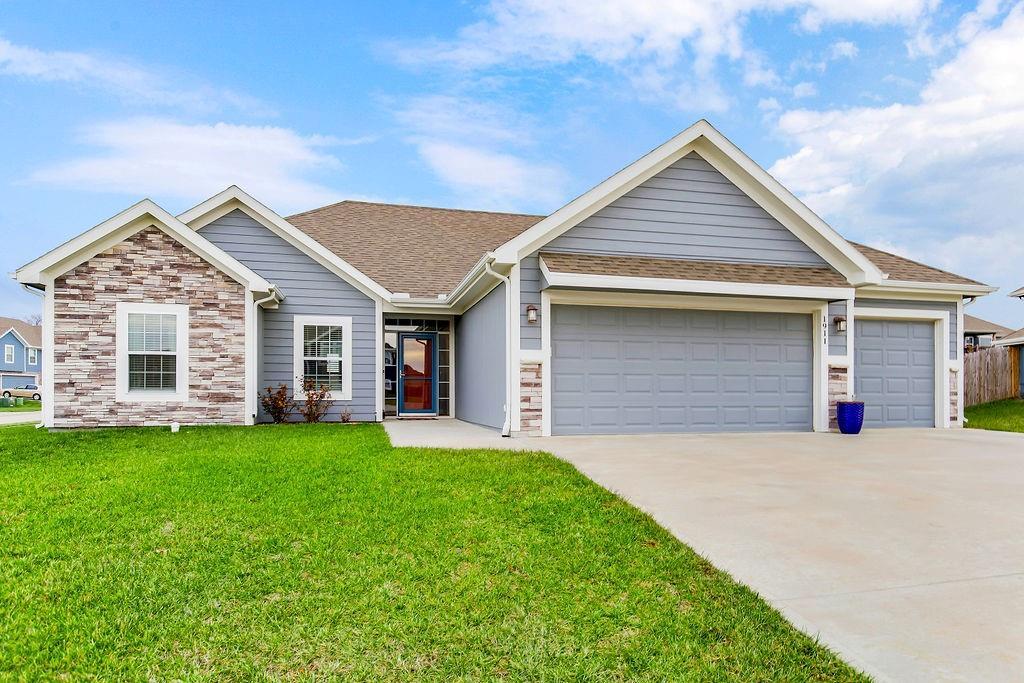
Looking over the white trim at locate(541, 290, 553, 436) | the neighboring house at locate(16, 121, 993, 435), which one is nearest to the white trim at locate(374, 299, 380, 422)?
the neighboring house at locate(16, 121, 993, 435)

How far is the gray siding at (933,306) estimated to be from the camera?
39.3 feet

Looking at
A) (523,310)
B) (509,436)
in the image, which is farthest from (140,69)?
(509,436)

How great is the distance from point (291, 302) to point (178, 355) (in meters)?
2.44

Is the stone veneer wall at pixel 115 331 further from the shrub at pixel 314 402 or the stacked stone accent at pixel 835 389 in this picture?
the stacked stone accent at pixel 835 389

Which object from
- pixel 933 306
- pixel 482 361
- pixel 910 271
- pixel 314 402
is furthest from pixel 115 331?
pixel 933 306

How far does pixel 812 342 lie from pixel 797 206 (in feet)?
8.66

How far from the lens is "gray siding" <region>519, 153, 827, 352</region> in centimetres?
1035

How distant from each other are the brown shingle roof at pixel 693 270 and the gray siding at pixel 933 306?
1.52 metres

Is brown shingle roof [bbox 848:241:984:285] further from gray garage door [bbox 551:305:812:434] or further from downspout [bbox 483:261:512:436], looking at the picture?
downspout [bbox 483:261:512:436]

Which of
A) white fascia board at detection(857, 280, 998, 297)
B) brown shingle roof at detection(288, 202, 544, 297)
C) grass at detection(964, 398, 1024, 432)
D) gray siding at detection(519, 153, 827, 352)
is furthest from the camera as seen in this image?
brown shingle roof at detection(288, 202, 544, 297)

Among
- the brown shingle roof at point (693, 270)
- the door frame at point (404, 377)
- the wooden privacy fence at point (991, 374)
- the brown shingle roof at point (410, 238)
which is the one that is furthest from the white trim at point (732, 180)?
the wooden privacy fence at point (991, 374)

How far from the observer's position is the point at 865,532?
448cm

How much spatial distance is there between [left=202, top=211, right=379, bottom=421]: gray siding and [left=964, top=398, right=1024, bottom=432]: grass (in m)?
13.9

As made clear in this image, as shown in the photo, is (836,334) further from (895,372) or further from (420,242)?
(420,242)
